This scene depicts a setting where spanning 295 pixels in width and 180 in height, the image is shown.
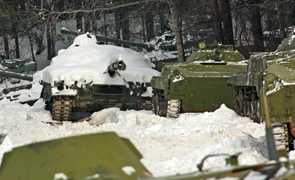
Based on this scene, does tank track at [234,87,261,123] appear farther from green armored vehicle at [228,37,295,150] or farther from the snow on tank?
the snow on tank

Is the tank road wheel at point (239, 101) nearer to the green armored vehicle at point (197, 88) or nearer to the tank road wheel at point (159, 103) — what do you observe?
the green armored vehicle at point (197, 88)

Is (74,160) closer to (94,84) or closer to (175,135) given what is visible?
(175,135)

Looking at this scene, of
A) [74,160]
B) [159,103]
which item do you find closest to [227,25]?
[159,103]

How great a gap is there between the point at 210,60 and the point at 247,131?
455cm

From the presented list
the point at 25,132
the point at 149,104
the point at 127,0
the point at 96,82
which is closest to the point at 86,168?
the point at 25,132

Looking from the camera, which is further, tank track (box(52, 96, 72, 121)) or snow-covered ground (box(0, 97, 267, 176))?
tank track (box(52, 96, 72, 121))

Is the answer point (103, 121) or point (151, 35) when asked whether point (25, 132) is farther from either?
point (151, 35)

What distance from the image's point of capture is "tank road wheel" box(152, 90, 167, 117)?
35.5 ft

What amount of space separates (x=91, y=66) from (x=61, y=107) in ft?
5.04

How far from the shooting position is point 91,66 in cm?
1328

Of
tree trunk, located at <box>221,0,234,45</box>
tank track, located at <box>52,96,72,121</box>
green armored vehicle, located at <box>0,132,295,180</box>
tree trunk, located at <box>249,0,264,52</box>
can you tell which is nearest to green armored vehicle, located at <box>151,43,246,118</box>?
tank track, located at <box>52,96,72,121</box>

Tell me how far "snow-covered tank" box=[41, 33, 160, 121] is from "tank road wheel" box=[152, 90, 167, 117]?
1.32m

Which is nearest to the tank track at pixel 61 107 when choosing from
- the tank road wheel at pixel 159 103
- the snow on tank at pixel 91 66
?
the snow on tank at pixel 91 66

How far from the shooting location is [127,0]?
1922 centimetres
